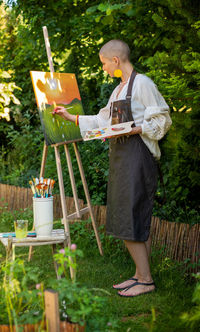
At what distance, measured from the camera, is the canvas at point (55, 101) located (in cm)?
338

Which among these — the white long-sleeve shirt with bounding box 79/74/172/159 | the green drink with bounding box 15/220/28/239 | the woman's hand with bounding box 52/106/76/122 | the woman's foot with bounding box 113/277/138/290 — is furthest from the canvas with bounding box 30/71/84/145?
the woman's foot with bounding box 113/277/138/290

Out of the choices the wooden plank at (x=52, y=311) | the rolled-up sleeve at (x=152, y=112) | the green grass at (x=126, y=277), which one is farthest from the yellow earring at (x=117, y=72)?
the wooden plank at (x=52, y=311)

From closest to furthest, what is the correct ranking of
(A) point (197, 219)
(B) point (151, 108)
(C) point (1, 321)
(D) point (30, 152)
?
(C) point (1, 321)
(B) point (151, 108)
(A) point (197, 219)
(D) point (30, 152)

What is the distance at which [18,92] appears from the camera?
7238mm

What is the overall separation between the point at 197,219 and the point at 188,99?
52.1 inches

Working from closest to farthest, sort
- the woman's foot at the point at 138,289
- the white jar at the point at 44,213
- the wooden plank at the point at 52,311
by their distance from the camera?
the wooden plank at the point at 52,311
the white jar at the point at 44,213
the woman's foot at the point at 138,289

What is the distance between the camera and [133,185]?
2768mm

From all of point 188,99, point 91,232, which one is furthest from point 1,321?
point 91,232

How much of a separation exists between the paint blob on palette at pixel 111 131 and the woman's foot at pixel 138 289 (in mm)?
1035

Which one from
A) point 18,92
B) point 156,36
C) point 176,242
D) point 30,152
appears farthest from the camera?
point 18,92

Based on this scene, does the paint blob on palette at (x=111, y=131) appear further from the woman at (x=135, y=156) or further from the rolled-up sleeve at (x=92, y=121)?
the rolled-up sleeve at (x=92, y=121)

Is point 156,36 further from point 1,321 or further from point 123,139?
point 1,321

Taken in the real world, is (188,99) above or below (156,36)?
below

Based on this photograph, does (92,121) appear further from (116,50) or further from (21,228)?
(21,228)
